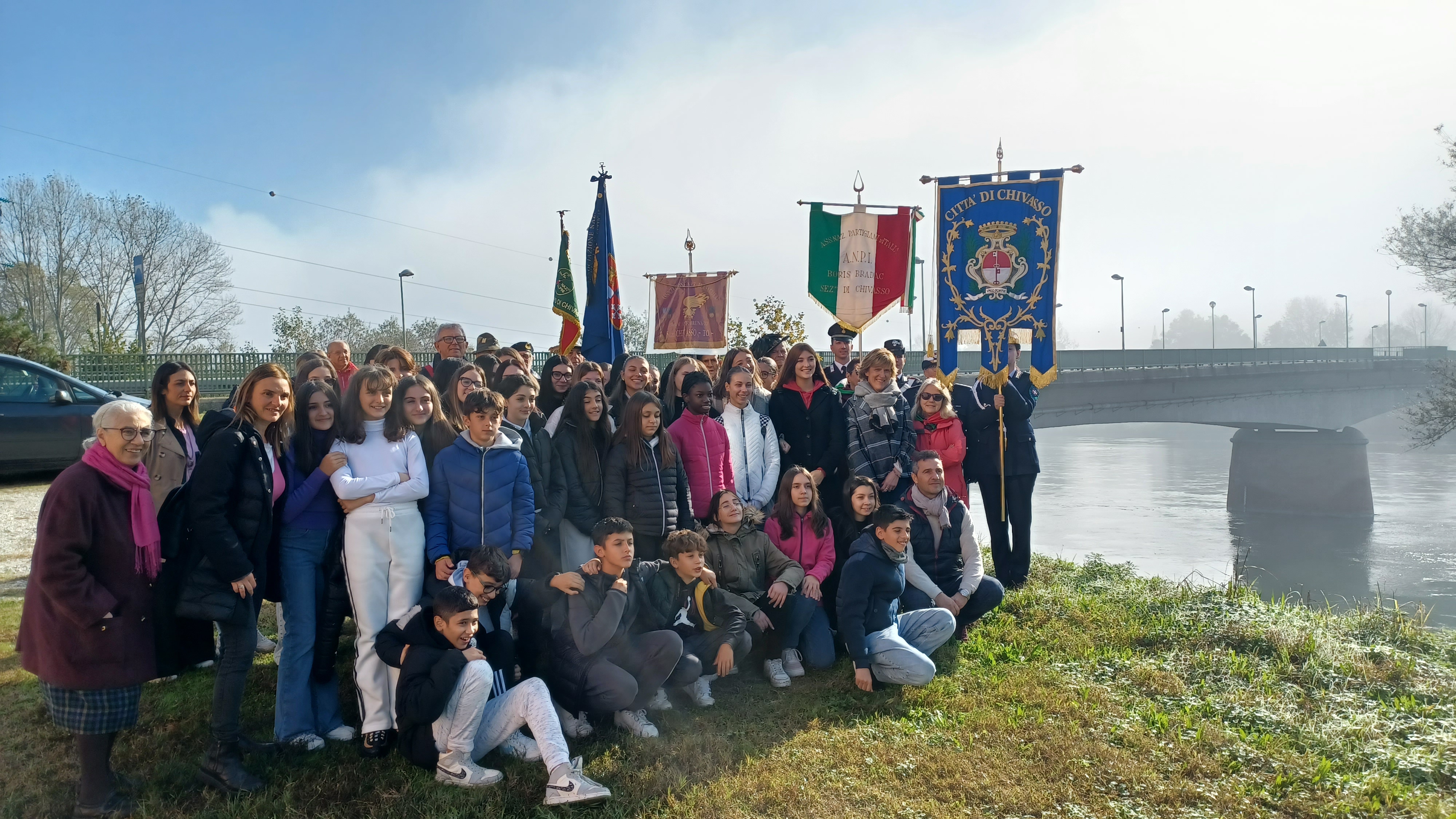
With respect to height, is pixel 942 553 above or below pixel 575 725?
above

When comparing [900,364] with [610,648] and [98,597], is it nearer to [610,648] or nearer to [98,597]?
[610,648]

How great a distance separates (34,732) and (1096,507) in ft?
112

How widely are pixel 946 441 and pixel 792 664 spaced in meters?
2.37

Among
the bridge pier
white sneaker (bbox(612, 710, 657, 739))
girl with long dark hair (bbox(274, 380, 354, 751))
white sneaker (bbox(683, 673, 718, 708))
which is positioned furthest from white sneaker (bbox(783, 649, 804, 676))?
the bridge pier

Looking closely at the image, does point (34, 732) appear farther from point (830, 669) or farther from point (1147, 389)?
point (1147, 389)

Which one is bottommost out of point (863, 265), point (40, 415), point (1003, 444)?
point (1003, 444)

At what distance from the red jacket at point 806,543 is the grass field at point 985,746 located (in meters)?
0.67

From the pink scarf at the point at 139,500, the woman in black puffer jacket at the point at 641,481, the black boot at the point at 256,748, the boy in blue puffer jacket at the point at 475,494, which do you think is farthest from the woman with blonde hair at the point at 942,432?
the pink scarf at the point at 139,500

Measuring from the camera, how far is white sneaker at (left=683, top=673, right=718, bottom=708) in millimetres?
5141

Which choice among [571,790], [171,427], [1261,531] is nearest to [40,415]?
[171,427]

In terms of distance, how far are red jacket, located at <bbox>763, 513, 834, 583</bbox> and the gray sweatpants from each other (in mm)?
2159

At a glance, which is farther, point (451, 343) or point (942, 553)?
point (451, 343)

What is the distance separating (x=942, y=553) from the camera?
6.17 meters

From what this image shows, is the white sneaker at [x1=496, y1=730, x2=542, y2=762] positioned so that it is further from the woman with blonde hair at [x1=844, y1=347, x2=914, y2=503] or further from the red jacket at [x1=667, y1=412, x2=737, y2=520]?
the woman with blonde hair at [x1=844, y1=347, x2=914, y2=503]
